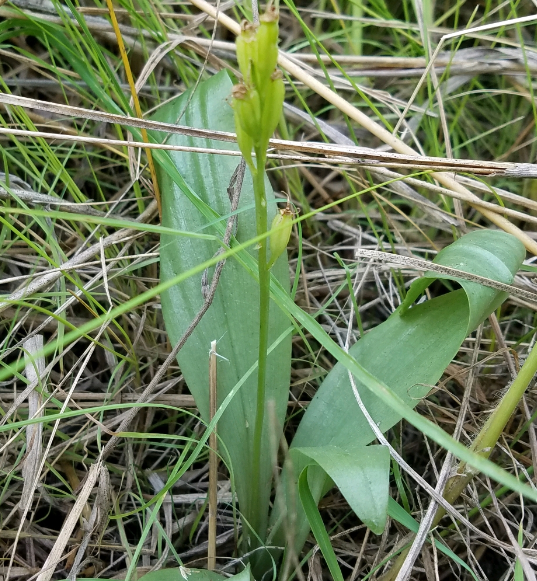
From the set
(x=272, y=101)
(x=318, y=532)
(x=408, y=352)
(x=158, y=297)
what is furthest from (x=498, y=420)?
(x=158, y=297)

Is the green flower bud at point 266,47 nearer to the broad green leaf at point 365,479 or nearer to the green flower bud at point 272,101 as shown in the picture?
the green flower bud at point 272,101

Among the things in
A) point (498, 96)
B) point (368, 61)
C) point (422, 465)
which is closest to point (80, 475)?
point (422, 465)

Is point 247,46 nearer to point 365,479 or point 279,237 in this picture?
point 279,237

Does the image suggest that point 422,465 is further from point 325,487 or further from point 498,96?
point 498,96

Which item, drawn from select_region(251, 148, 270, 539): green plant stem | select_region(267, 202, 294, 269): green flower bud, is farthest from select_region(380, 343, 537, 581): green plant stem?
select_region(267, 202, 294, 269): green flower bud

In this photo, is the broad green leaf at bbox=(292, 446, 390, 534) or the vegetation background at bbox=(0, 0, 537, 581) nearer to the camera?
the broad green leaf at bbox=(292, 446, 390, 534)

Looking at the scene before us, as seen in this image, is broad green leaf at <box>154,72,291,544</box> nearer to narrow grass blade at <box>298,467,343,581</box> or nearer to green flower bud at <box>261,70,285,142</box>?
narrow grass blade at <box>298,467,343,581</box>
